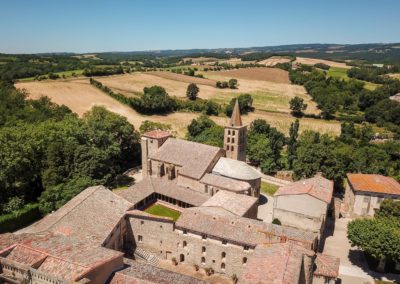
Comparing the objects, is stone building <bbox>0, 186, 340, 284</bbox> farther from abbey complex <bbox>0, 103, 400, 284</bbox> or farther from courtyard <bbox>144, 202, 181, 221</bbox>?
courtyard <bbox>144, 202, 181, 221</bbox>

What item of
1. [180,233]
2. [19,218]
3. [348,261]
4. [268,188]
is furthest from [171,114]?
[348,261]

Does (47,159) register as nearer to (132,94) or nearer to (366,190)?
(366,190)

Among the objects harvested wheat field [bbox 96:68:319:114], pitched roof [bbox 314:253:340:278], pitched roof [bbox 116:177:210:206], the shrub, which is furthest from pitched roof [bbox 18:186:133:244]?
harvested wheat field [bbox 96:68:319:114]

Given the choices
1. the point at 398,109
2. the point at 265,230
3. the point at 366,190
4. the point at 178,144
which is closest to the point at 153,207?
the point at 178,144

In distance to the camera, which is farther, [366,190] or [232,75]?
[232,75]

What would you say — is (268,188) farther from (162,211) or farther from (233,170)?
(162,211)

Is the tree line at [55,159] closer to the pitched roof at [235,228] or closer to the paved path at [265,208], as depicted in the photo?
the pitched roof at [235,228]
